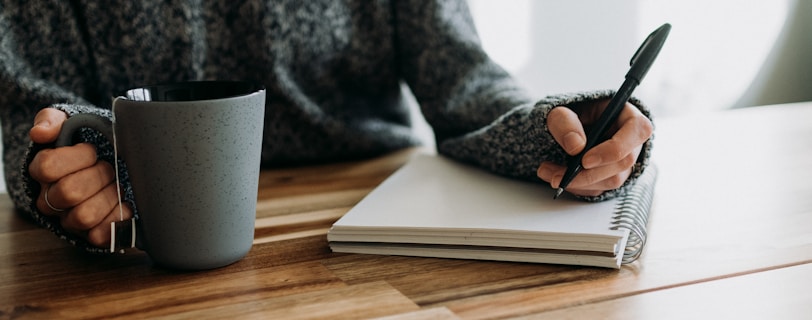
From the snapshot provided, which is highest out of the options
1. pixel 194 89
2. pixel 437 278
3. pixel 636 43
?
pixel 194 89

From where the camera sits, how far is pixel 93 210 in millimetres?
521

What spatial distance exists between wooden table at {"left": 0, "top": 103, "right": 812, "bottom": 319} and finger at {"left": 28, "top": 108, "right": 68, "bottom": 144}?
0.10 m

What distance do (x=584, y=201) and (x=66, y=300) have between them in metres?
0.40

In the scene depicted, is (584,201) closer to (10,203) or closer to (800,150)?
(800,150)

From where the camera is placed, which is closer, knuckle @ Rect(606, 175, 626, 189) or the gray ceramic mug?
the gray ceramic mug

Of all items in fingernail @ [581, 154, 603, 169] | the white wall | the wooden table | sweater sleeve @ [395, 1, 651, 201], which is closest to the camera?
the wooden table

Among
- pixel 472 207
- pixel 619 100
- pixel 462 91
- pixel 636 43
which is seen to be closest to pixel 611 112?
pixel 619 100

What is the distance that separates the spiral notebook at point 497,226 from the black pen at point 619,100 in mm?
31

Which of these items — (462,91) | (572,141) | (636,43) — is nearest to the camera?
(572,141)

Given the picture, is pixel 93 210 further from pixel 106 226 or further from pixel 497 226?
pixel 497 226

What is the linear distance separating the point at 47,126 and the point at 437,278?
0.30 m

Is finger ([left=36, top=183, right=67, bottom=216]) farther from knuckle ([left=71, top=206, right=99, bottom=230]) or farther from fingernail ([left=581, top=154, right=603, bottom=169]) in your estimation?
fingernail ([left=581, top=154, right=603, bottom=169])

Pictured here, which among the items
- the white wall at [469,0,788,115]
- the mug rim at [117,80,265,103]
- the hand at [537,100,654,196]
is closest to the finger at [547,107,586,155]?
the hand at [537,100,654,196]

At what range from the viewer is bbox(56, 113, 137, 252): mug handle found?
Answer: 49 cm
